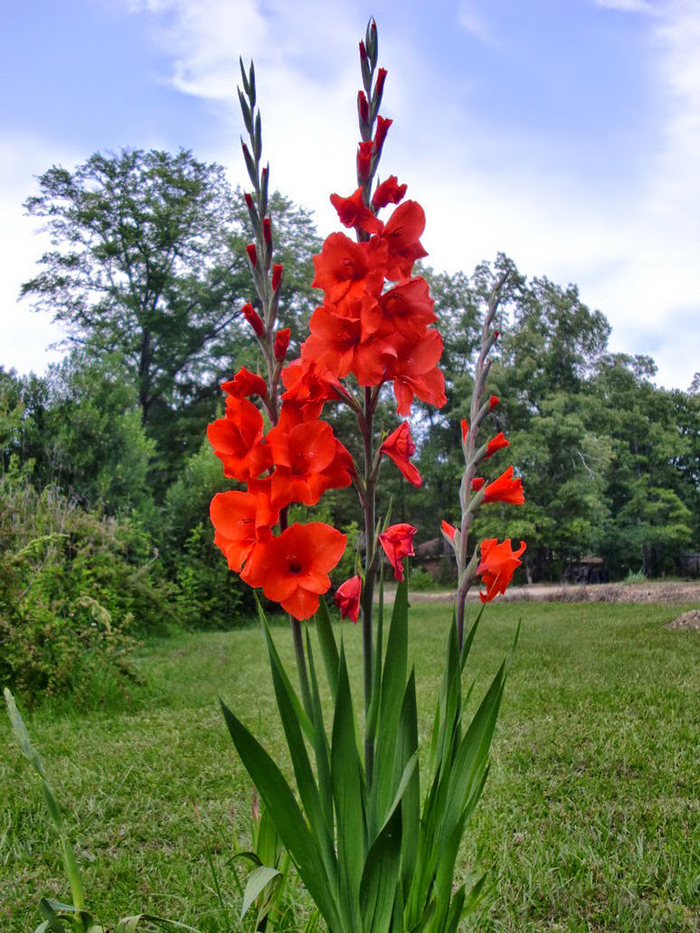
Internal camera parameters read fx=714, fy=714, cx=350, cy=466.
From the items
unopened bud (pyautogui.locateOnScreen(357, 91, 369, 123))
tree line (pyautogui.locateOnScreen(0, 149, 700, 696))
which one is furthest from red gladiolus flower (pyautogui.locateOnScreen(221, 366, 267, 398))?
tree line (pyautogui.locateOnScreen(0, 149, 700, 696))

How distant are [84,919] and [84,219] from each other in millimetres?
22370

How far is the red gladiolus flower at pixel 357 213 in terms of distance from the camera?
1.31 m

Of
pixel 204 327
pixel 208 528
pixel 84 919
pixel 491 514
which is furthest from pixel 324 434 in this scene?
pixel 204 327

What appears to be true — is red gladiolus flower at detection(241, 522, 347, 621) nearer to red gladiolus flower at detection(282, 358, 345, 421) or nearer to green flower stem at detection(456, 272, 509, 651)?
red gladiolus flower at detection(282, 358, 345, 421)

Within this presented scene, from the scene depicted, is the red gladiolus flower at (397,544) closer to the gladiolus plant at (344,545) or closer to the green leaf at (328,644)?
the gladiolus plant at (344,545)

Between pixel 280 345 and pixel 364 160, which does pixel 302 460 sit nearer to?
pixel 280 345

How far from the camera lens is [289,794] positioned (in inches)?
51.8

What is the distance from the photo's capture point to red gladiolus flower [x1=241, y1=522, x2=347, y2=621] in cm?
123

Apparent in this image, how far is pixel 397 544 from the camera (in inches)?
54.7

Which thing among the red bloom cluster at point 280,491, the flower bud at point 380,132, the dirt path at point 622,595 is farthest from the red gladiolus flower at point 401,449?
the dirt path at point 622,595

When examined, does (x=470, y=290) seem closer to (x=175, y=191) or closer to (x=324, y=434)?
(x=175, y=191)

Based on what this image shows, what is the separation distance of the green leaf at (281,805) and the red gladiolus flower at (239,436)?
43cm

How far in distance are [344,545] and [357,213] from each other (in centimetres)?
61

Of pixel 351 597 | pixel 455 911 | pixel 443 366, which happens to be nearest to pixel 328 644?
pixel 351 597
